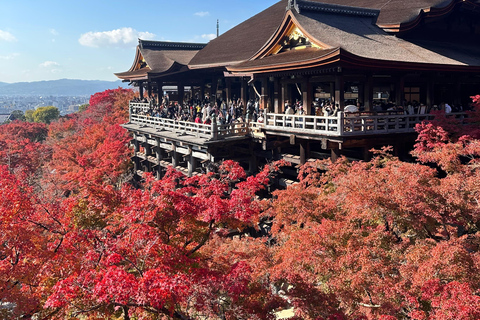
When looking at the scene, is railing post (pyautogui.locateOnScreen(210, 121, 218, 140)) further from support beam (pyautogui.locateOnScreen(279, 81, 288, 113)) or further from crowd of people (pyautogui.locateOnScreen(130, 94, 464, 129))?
support beam (pyautogui.locateOnScreen(279, 81, 288, 113))

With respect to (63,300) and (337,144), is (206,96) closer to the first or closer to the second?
(337,144)

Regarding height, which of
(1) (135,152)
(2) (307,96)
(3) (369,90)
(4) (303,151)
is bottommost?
(1) (135,152)

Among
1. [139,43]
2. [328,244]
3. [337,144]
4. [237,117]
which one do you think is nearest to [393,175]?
[328,244]

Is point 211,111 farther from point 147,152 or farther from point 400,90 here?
point 400,90

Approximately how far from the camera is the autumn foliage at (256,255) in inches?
271

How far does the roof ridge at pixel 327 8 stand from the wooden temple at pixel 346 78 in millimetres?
45

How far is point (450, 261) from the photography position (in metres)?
6.80

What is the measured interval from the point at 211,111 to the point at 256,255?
1278cm

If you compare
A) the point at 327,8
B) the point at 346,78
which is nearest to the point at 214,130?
the point at 346,78

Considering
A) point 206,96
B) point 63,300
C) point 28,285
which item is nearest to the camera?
point 63,300

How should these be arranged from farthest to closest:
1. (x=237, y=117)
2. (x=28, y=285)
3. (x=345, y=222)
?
(x=237, y=117)
(x=345, y=222)
(x=28, y=285)

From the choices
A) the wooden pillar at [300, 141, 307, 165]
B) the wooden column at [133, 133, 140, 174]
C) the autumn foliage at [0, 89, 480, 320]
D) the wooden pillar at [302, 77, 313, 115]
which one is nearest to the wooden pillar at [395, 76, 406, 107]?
the wooden pillar at [302, 77, 313, 115]

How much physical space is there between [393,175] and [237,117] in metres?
14.1

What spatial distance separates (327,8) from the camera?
18.9 meters
